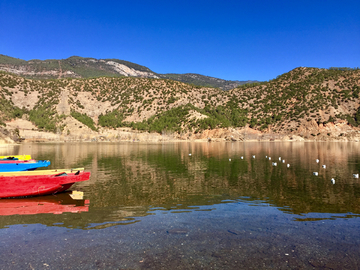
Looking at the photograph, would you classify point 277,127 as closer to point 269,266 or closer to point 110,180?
point 110,180

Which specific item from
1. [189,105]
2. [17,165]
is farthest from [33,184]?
[189,105]

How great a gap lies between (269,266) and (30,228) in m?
8.39

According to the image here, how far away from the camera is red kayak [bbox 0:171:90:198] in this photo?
46.6 ft

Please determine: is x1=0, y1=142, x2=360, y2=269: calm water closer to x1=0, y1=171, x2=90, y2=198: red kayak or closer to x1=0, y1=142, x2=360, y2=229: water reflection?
x1=0, y1=142, x2=360, y2=229: water reflection

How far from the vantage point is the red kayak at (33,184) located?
14.2 m

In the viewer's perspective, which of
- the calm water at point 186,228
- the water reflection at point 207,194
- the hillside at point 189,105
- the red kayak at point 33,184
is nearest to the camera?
the calm water at point 186,228

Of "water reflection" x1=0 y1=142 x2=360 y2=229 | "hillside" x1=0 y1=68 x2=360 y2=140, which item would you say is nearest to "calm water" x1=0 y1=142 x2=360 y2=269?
"water reflection" x1=0 y1=142 x2=360 y2=229

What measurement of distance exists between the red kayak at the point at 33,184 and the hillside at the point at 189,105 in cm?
8055

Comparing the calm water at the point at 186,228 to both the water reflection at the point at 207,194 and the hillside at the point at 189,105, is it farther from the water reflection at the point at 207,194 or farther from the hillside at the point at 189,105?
the hillside at the point at 189,105

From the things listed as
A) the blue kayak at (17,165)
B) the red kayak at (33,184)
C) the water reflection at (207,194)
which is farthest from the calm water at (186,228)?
the blue kayak at (17,165)

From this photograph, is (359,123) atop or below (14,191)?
atop

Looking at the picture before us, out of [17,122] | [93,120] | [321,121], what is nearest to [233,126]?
[321,121]

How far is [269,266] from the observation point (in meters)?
7.02

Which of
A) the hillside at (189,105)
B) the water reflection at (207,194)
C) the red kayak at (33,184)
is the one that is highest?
the hillside at (189,105)
